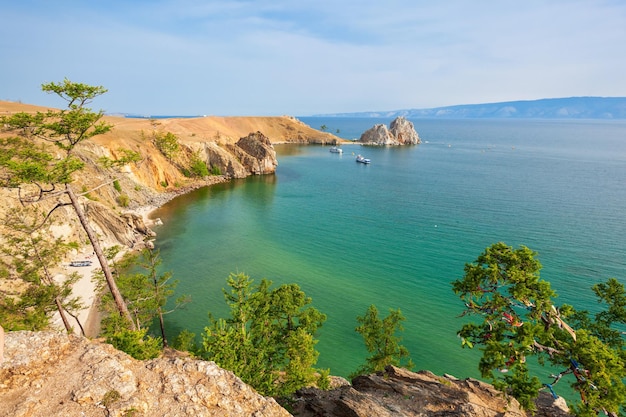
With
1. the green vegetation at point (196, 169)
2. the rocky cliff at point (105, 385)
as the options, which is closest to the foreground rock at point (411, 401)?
the rocky cliff at point (105, 385)

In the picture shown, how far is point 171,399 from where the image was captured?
10.7 metres

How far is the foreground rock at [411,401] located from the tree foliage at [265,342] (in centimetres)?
177

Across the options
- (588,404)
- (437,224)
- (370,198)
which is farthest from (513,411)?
(370,198)

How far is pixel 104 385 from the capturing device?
10516 millimetres

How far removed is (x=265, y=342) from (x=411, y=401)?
959cm

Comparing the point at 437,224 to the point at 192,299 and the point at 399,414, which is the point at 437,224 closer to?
the point at 192,299

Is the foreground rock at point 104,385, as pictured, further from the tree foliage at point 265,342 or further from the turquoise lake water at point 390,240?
the turquoise lake water at point 390,240

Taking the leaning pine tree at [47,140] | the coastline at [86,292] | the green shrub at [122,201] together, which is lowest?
the coastline at [86,292]

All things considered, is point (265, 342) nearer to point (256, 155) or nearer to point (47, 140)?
point (47, 140)

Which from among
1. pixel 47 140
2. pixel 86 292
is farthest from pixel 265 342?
pixel 86 292

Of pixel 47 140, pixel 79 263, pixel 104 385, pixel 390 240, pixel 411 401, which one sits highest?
pixel 47 140

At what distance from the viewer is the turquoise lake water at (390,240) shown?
118 ft

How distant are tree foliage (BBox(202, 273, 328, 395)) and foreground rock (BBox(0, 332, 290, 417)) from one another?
703cm

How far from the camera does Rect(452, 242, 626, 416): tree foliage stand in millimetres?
11867
